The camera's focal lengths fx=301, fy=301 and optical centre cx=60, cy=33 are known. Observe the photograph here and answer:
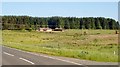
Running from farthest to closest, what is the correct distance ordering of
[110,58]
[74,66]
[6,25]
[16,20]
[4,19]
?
[16,20]
[4,19]
[6,25]
[110,58]
[74,66]

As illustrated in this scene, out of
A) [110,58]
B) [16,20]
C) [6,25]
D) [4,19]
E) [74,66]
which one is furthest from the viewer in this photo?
[16,20]

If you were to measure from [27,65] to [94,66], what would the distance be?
377 cm

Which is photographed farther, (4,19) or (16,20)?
(16,20)

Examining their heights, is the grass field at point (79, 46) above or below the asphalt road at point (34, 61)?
below

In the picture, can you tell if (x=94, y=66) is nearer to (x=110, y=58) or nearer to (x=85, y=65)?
(x=85, y=65)

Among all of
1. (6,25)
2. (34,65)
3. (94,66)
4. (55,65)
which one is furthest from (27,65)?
(6,25)

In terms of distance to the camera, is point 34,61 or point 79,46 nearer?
point 34,61

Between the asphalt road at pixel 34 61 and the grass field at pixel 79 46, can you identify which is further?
the grass field at pixel 79 46

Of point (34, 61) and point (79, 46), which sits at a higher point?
point (34, 61)

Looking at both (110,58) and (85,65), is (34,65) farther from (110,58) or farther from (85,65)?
(110,58)

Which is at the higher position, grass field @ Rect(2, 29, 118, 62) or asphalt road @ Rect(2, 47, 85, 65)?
asphalt road @ Rect(2, 47, 85, 65)

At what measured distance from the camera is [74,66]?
16.1 m

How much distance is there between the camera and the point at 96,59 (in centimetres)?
2031

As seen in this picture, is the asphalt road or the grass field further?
the grass field
